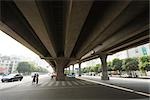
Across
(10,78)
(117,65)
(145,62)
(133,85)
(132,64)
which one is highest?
(117,65)

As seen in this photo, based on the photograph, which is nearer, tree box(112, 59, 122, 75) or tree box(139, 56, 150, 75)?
tree box(139, 56, 150, 75)

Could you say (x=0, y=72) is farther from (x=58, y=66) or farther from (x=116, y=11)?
(x=116, y=11)

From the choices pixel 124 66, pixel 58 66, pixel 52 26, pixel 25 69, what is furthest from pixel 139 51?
pixel 52 26

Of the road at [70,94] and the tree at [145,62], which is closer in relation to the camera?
the road at [70,94]

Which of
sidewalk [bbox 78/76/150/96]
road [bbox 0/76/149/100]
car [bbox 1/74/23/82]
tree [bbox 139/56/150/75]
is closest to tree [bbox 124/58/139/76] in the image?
tree [bbox 139/56/150/75]

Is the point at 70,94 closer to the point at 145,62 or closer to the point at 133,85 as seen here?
the point at 133,85

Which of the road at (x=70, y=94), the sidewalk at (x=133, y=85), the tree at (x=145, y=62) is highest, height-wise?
the tree at (x=145, y=62)

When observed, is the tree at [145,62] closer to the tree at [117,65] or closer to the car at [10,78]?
the tree at [117,65]

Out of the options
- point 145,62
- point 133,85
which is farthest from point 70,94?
point 145,62

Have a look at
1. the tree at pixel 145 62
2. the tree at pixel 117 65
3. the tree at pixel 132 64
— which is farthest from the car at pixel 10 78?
the tree at pixel 117 65

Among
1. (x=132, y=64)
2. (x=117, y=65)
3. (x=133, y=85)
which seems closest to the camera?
(x=133, y=85)

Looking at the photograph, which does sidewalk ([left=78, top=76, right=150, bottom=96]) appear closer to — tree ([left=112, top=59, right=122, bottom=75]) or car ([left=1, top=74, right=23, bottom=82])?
car ([left=1, top=74, right=23, bottom=82])

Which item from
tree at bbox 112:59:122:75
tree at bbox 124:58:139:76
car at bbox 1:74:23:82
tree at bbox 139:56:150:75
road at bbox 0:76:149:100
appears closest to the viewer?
road at bbox 0:76:149:100

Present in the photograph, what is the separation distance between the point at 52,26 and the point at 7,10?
4659mm
